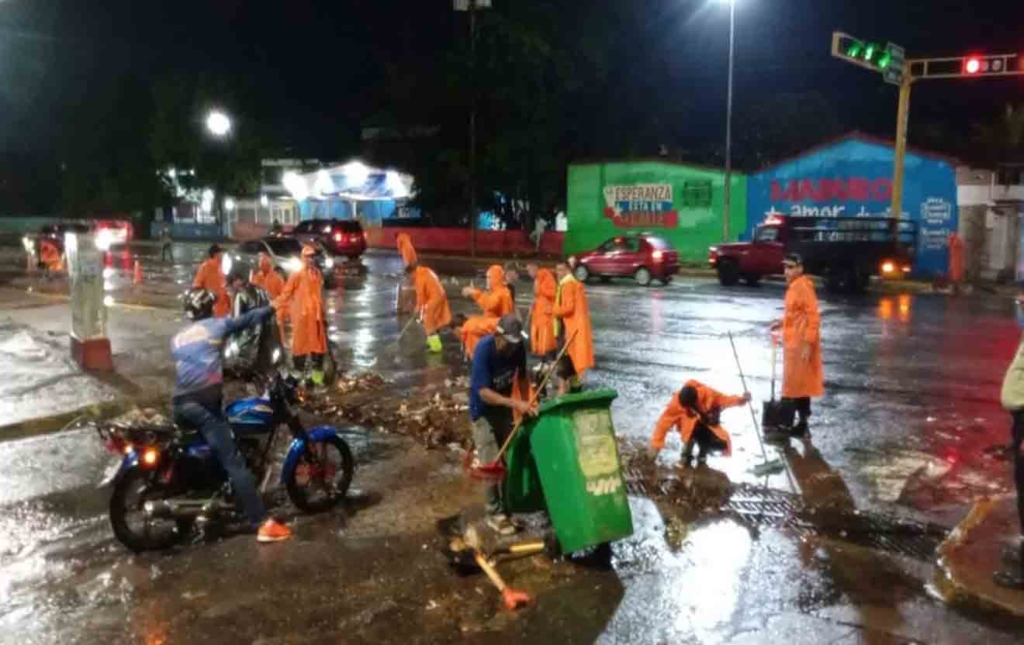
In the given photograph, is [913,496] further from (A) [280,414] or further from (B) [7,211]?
(B) [7,211]

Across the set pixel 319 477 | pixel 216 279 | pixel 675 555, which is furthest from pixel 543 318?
pixel 216 279

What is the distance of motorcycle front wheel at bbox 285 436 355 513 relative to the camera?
6988mm

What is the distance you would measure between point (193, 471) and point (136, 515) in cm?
48

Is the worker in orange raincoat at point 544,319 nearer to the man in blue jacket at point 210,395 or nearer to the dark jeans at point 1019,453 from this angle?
the man in blue jacket at point 210,395

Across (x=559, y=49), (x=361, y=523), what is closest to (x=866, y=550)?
(x=361, y=523)

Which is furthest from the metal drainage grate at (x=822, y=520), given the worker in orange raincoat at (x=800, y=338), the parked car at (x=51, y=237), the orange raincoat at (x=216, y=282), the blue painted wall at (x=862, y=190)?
the blue painted wall at (x=862, y=190)

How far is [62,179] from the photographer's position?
68688 mm

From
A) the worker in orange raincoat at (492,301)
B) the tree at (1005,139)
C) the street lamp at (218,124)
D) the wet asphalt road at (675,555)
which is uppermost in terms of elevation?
the street lamp at (218,124)

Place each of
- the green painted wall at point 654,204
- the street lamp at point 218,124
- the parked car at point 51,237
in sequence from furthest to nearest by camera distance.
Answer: the street lamp at point 218,124 → the green painted wall at point 654,204 → the parked car at point 51,237

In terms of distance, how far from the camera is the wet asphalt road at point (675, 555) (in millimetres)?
5273

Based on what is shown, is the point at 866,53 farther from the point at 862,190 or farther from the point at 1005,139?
the point at 1005,139

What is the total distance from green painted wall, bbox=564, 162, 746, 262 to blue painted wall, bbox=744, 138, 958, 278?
4.25 ft

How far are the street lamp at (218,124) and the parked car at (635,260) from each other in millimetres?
37883

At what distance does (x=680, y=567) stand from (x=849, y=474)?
104 inches
